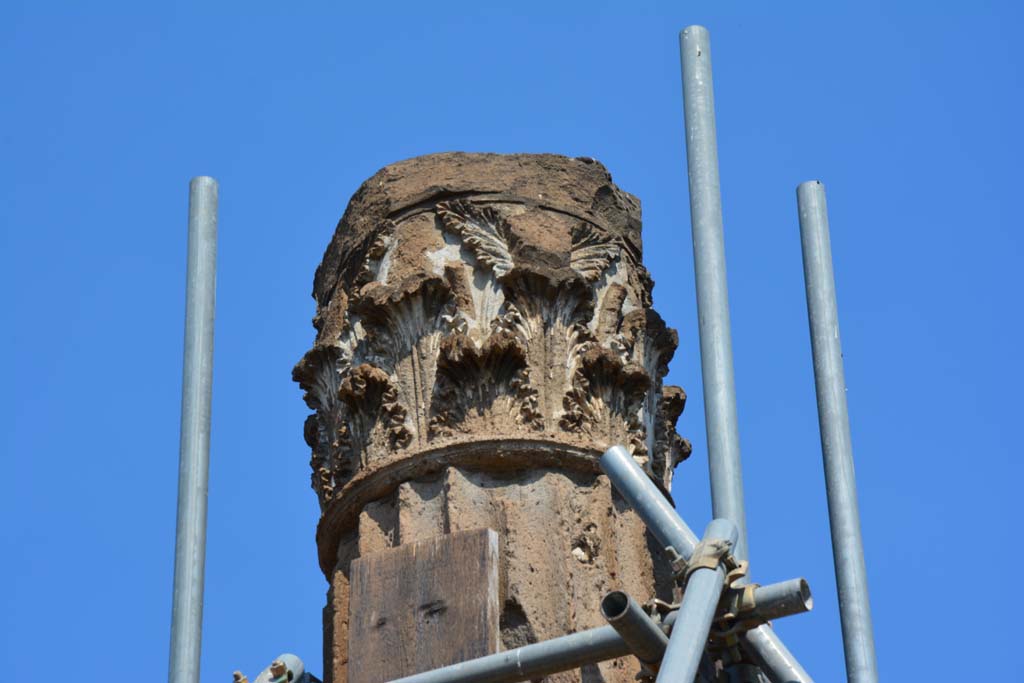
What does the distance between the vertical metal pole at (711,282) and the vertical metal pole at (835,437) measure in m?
0.63

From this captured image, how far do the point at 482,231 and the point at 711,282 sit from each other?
1757 mm

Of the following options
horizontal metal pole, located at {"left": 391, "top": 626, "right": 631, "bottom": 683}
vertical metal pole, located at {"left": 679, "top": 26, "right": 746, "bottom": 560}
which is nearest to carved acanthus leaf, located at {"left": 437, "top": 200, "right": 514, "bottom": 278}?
vertical metal pole, located at {"left": 679, "top": 26, "right": 746, "bottom": 560}

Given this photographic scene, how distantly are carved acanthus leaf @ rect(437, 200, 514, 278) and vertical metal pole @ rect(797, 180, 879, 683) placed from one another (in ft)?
4.88

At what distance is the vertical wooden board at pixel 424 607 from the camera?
10.7 m

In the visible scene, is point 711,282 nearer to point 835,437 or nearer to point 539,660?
point 835,437

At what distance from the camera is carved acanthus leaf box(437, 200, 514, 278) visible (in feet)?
41.2

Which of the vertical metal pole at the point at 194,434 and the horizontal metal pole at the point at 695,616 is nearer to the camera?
the horizontal metal pole at the point at 695,616

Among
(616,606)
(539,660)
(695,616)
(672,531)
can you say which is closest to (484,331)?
(672,531)

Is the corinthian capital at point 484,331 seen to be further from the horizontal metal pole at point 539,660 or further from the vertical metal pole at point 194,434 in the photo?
the horizontal metal pole at point 539,660

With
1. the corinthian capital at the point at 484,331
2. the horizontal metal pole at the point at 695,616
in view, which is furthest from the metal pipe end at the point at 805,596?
the corinthian capital at the point at 484,331

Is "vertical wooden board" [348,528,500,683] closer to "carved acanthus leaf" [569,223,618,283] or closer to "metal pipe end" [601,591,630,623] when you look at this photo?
"metal pipe end" [601,591,630,623]

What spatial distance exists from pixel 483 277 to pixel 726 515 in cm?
268

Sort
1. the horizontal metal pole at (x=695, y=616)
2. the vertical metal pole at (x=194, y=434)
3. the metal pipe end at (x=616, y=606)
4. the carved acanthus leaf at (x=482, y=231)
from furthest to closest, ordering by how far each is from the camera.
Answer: the carved acanthus leaf at (x=482, y=231), the vertical metal pole at (x=194, y=434), the metal pipe end at (x=616, y=606), the horizontal metal pole at (x=695, y=616)

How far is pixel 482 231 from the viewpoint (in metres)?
12.7
